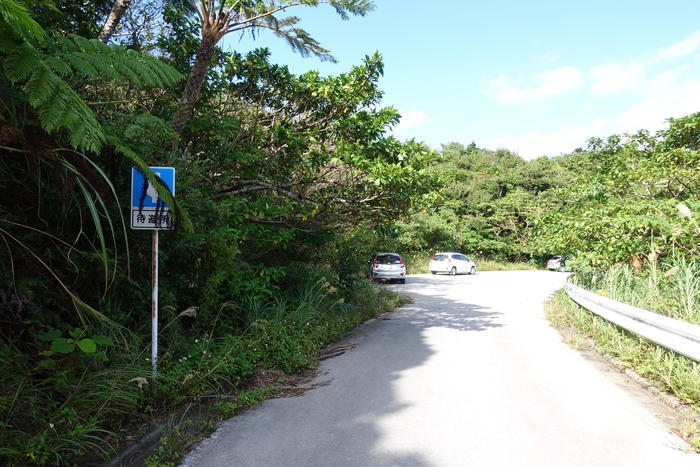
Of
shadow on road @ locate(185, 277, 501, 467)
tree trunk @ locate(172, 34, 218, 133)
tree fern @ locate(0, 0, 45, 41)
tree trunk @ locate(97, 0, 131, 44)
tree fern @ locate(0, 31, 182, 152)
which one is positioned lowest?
shadow on road @ locate(185, 277, 501, 467)

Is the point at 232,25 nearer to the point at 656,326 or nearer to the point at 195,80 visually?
the point at 195,80

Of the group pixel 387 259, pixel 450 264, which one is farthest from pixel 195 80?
Result: pixel 450 264

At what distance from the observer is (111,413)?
407 cm

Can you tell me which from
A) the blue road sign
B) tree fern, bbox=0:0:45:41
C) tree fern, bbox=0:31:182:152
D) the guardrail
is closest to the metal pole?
the blue road sign

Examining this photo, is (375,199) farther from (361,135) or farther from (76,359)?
(76,359)

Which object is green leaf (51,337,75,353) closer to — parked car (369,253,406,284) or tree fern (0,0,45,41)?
tree fern (0,0,45,41)

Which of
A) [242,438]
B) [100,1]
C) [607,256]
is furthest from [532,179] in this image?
[242,438]

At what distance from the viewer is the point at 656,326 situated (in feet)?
19.6

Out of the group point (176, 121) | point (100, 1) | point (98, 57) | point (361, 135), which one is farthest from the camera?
point (361, 135)

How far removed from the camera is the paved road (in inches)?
151

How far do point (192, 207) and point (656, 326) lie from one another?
645cm

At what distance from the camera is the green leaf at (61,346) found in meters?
Result: 3.90

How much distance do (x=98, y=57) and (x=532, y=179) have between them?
46.6 metres

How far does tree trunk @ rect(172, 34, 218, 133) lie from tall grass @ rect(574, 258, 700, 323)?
27.9 feet
